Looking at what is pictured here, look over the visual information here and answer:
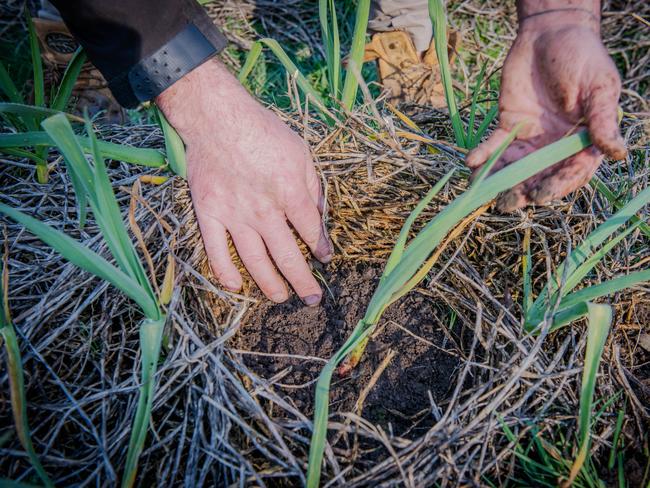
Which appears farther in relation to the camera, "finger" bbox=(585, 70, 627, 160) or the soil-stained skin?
the soil-stained skin

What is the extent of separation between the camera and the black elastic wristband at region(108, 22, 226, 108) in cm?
99

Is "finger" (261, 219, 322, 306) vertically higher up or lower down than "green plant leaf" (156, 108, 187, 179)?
lower down

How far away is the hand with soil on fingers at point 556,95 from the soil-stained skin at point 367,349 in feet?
1.15

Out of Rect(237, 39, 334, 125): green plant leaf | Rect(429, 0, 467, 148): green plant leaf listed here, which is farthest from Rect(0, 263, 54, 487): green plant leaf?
Rect(429, 0, 467, 148): green plant leaf

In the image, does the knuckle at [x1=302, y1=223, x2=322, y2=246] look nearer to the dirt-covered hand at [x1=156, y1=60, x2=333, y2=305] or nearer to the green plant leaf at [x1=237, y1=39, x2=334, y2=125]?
the dirt-covered hand at [x1=156, y1=60, x2=333, y2=305]

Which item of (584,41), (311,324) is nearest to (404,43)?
(584,41)

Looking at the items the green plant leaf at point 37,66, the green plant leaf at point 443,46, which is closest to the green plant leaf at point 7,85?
the green plant leaf at point 37,66

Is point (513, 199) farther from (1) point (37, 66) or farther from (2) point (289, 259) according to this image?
(1) point (37, 66)

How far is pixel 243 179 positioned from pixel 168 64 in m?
0.31

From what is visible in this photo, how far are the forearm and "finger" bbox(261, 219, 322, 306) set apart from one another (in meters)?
0.72

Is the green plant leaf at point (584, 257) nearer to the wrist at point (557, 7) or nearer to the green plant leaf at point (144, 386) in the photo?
the wrist at point (557, 7)

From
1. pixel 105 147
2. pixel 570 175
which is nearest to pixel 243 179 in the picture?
pixel 105 147

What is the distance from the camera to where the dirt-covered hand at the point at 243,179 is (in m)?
1.00

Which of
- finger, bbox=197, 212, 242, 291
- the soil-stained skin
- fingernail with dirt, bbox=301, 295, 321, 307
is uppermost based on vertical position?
finger, bbox=197, 212, 242, 291
